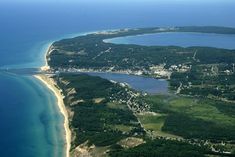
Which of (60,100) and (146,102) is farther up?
(60,100)

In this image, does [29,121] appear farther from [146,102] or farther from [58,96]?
[146,102]

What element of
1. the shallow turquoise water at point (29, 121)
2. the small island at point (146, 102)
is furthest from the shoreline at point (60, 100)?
the shallow turquoise water at point (29, 121)


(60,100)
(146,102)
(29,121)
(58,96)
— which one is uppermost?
(58,96)

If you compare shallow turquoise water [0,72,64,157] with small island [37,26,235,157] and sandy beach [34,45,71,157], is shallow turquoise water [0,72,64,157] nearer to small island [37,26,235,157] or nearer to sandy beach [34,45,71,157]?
sandy beach [34,45,71,157]

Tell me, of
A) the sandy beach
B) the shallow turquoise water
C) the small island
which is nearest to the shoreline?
the sandy beach

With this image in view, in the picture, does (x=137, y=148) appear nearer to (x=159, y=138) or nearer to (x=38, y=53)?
(x=159, y=138)

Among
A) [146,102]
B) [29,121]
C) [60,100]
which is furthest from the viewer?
[60,100]

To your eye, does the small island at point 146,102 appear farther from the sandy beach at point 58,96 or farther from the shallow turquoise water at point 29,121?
the shallow turquoise water at point 29,121

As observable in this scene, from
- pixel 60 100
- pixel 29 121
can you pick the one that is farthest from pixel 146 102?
pixel 29 121
